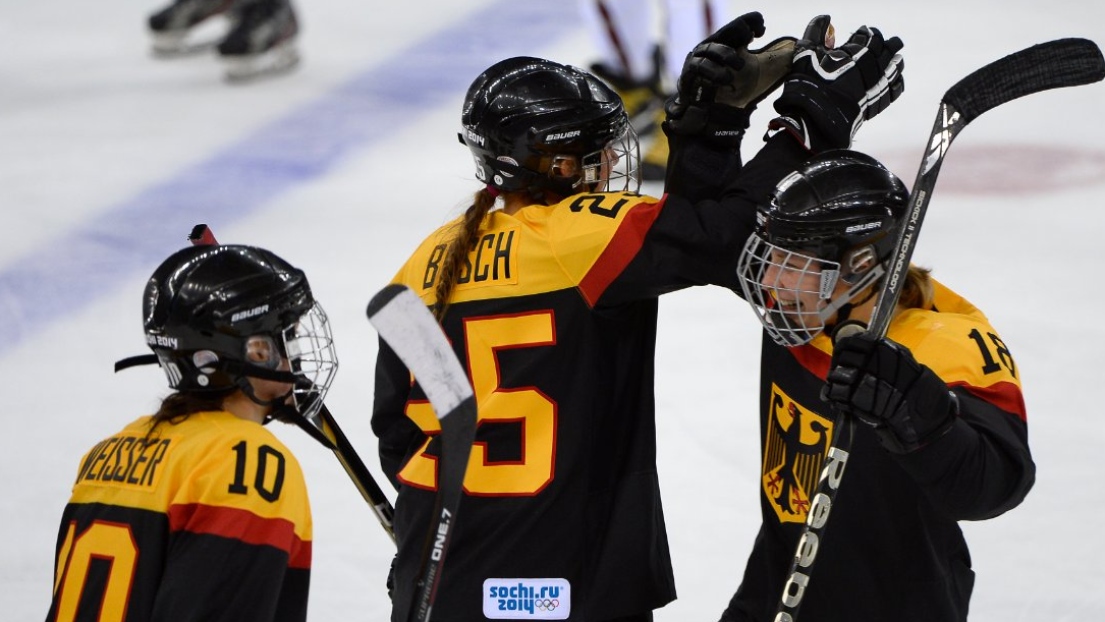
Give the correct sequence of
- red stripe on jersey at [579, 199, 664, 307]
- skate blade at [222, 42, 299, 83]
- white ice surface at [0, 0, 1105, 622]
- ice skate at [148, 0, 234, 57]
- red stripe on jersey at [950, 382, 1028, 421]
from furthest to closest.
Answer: ice skate at [148, 0, 234, 57] → skate blade at [222, 42, 299, 83] → white ice surface at [0, 0, 1105, 622] → red stripe on jersey at [579, 199, 664, 307] → red stripe on jersey at [950, 382, 1028, 421]

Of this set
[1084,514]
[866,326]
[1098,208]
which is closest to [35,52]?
[1098,208]

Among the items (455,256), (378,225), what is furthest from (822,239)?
(378,225)

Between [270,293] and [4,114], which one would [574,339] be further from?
[4,114]

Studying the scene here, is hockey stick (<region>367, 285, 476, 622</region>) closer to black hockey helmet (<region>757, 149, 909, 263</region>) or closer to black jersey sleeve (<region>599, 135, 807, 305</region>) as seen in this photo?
black jersey sleeve (<region>599, 135, 807, 305</region>)

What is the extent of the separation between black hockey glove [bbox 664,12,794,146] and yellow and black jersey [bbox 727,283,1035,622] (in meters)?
0.42

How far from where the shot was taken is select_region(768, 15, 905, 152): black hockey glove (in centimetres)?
262

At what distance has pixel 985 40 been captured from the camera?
24.9 feet

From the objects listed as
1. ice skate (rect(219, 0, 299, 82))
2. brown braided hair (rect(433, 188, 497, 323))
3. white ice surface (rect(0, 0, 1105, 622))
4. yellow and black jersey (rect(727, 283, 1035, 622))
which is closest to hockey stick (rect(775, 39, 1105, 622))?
yellow and black jersey (rect(727, 283, 1035, 622))

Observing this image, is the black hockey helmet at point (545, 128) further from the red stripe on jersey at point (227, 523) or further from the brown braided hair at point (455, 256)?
the red stripe on jersey at point (227, 523)

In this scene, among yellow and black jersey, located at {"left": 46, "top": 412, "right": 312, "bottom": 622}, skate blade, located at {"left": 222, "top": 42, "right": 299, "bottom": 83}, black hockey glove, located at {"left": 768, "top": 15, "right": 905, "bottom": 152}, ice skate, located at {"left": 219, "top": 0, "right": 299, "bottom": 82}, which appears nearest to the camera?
yellow and black jersey, located at {"left": 46, "top": 412, "right": 312, "bottom": 622}

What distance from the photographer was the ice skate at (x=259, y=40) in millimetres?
7797

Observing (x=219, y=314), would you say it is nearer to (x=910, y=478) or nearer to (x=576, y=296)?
(x=576, y=296)

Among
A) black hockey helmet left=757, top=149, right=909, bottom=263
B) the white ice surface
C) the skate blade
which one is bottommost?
the white ice surface

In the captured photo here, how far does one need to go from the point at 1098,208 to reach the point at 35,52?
5.84m
